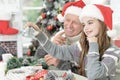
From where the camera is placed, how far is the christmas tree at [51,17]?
303cm

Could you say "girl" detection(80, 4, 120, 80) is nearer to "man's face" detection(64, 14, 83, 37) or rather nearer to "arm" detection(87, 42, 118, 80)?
"arm" detection(87, 42, 118, 80)

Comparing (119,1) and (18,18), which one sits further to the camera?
(18,18)

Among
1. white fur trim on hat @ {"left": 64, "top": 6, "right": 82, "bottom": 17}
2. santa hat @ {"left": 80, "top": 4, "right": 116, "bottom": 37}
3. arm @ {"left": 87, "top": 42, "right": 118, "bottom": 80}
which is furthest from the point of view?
white fur trim on hat @ {"left": 64, "top": 6, "right": 82, "bottom": 17}

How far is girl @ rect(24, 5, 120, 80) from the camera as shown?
1277 millimetres

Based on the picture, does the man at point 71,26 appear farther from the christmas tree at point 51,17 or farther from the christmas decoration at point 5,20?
the christmas tree at point 51,17

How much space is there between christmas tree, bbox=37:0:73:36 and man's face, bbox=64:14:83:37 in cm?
124

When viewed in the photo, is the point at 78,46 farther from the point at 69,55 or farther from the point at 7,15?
the point at 7,15

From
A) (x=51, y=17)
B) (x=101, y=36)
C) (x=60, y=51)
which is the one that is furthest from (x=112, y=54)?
(x=51, y=17)

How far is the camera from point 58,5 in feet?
9.93

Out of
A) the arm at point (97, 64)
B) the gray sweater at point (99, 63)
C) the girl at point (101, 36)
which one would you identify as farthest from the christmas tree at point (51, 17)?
the arm at point (97, 64)

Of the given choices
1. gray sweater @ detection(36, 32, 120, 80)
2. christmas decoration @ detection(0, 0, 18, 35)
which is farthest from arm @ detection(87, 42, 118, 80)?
christmas decoration @ detection(0, 0, 18, 35)

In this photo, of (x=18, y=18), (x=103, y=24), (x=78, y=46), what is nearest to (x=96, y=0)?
(x=103, y=24)

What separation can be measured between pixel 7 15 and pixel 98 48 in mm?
1195

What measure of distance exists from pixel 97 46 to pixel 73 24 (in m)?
0.46
